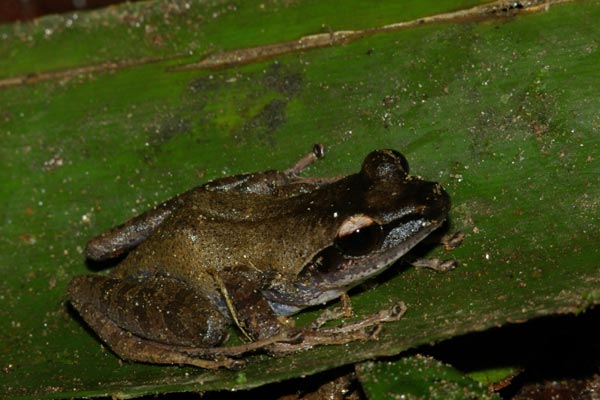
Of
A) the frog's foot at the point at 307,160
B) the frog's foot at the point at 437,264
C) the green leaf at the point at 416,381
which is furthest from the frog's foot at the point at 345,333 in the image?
the frog's foot at the point at 307,160

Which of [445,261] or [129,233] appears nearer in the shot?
[445,261]

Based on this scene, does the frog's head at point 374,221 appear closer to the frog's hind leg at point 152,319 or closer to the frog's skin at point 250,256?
the frog's skin at point 250,256

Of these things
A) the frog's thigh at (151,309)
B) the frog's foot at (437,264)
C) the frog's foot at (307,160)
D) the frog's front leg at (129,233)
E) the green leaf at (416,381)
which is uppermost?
Answer: the frog's foot at (307,160)

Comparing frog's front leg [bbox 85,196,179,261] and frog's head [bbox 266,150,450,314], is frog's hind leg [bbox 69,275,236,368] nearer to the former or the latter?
frog's front leg [bbox 85,196,179,261]

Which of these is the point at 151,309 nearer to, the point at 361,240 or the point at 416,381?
the point at 361,240

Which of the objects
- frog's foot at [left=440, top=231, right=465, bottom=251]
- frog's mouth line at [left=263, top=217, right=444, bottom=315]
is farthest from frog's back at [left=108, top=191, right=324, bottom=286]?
frog's foot at [left=440, top=231, right=465, bottom=251]

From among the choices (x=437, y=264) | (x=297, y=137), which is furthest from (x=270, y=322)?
(x=297, y=137)

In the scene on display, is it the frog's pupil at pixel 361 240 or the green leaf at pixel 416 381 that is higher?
the frog's pupil at pixel 361 240

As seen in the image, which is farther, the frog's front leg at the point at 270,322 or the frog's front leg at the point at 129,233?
the frog's front leg at the point at 129,233
